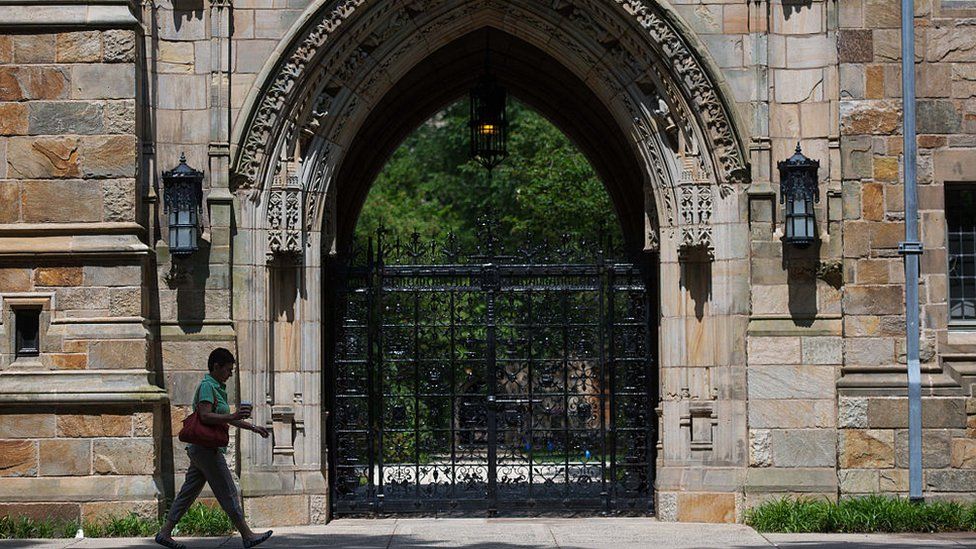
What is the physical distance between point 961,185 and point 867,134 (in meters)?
0.98

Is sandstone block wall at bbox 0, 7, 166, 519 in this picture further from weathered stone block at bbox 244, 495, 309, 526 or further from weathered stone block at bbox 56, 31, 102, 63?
weathered stone block at bbox 244, 495, 309, 526

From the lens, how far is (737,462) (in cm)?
1431

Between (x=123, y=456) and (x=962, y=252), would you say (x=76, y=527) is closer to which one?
(x=123, y=456)

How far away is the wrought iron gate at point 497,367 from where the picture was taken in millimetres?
15375

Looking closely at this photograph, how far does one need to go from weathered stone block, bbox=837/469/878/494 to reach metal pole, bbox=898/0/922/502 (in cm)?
30

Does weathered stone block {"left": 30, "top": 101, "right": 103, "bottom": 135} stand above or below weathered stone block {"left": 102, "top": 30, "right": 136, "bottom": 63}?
below

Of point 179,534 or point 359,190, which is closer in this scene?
point 179,534

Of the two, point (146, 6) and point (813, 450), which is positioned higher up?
point (146, 6)

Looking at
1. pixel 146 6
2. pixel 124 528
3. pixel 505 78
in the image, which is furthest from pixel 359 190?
pixel 124 528

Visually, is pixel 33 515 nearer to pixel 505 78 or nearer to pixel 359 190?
pixel 359 190

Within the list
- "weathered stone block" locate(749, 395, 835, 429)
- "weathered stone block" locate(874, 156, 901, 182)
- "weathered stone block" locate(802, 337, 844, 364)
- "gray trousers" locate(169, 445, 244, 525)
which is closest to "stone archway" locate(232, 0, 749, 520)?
"weathered stone block" locate(749, 395, 835, 429)

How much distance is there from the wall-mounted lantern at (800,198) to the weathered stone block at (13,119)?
6.40 meters

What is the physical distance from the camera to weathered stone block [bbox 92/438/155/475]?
13398 millimetres

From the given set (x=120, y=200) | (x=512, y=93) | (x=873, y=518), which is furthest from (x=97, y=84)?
(x=873, y=518)
